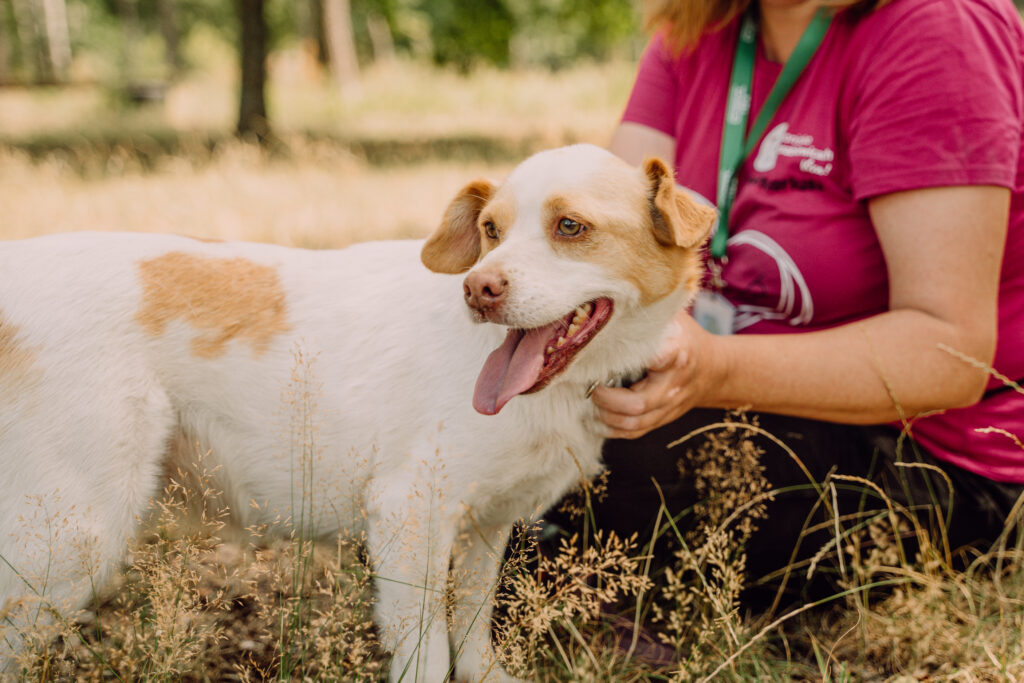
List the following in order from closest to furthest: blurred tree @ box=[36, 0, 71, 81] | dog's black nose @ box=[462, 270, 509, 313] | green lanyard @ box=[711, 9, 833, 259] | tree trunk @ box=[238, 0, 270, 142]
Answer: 1. dog's black nose @ box=[462, 270, 509, 313]
2. green lanyard @ box=[711, 9, 833, 259]
3. tree trunk @ box=[238, 0, 270, 142]
4. blurred tree @ box=[36, 0, 71, 81]

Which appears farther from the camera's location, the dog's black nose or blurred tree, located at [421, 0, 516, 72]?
blurred tree, located at [421, 0, 516, 72]

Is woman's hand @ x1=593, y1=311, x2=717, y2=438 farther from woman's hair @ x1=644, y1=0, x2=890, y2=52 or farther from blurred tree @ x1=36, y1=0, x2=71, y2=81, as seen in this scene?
blurred tree @ x1=36, y1=0, x2=71, y2=81

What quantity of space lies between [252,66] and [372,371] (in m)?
9.68

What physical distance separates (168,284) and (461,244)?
0.69 m

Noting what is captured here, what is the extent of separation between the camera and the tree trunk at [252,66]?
33.8 ft

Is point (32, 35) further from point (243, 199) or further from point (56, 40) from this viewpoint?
point (243, 199)

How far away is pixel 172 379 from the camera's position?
1865 millimetres

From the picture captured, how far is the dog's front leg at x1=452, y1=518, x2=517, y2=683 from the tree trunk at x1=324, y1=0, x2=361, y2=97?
14422mm

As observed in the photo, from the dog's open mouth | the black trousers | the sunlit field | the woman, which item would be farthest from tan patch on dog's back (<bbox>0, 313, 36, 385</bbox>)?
the black trousers

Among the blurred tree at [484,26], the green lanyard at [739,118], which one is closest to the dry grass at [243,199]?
the green lanyard at [739,118]

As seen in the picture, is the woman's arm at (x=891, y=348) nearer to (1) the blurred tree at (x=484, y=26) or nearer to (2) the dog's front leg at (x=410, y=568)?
(2) the dog's front leg at (x=410, y=568)

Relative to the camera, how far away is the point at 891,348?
6.45 ft

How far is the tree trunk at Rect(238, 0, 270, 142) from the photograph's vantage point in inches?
406

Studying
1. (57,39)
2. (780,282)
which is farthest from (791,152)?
(57,39)
